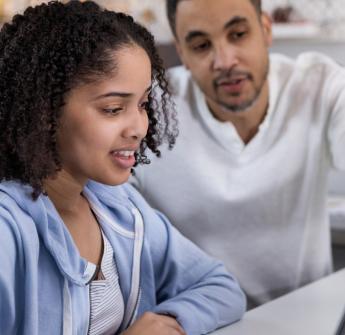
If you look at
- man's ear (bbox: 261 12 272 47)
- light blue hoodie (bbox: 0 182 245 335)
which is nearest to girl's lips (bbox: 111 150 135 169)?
light blue hoodie (bbox: 0 182 245 335)

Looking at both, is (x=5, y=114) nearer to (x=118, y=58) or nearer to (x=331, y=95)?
(x=118, y=58)

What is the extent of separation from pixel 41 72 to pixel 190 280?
0.47 metres

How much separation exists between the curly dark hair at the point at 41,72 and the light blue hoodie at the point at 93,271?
0.05 meters

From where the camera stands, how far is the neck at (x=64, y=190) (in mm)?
920

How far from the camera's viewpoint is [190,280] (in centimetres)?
109

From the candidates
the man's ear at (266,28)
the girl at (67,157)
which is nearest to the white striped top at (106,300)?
the girl at (67,157)

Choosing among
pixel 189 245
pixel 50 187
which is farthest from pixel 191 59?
pixel 50 187

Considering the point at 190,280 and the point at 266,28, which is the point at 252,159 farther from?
the point at 190,280

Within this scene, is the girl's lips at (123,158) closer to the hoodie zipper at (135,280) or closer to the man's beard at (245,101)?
the hoodie zipper at (135,280)

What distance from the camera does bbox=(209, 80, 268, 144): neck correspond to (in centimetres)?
149

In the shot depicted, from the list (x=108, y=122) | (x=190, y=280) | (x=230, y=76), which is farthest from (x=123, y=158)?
(x=230, y=76)

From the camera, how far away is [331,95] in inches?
56.4

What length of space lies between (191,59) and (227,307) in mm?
658

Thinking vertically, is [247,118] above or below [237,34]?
below
